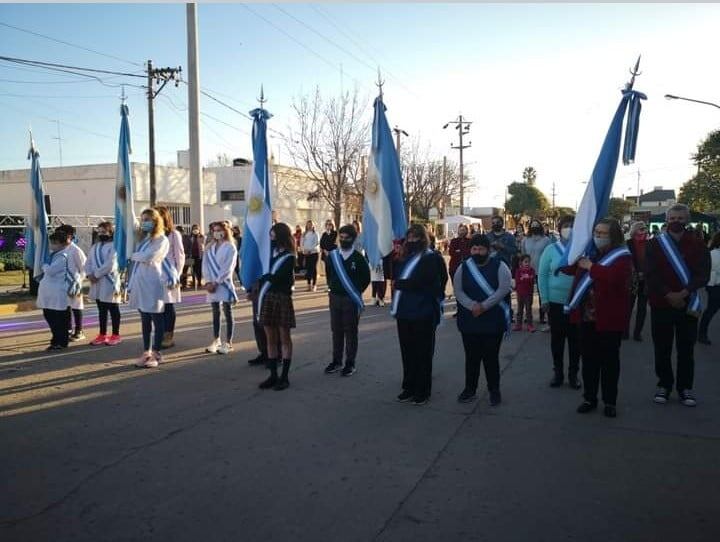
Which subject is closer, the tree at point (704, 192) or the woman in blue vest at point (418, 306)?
the woman in blue vest at point (418, 306)

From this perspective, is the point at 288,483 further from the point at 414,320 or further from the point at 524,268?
the point at 524,268

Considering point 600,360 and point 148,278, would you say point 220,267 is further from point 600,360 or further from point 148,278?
point 600,360

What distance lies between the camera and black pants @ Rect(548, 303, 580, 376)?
22.0ft

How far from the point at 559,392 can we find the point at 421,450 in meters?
2.44

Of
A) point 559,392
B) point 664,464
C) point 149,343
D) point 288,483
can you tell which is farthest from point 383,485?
point 149,343

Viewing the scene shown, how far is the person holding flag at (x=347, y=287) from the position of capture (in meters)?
7.15

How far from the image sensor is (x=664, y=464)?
4.54 meters

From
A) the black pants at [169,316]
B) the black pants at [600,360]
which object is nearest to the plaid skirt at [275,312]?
the black pants at [169,316]

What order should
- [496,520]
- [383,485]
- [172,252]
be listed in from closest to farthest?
[496,520] < [383,485] < [172,252]

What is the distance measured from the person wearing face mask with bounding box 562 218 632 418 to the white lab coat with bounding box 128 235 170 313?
507 centimetres

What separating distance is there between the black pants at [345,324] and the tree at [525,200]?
69.7 m

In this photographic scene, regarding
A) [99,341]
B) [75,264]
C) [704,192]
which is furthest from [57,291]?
[704,192]

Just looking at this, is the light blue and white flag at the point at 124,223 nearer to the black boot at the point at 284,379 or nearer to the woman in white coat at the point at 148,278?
the woman in white coat at the point at 148,278

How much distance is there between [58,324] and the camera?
343 inches
